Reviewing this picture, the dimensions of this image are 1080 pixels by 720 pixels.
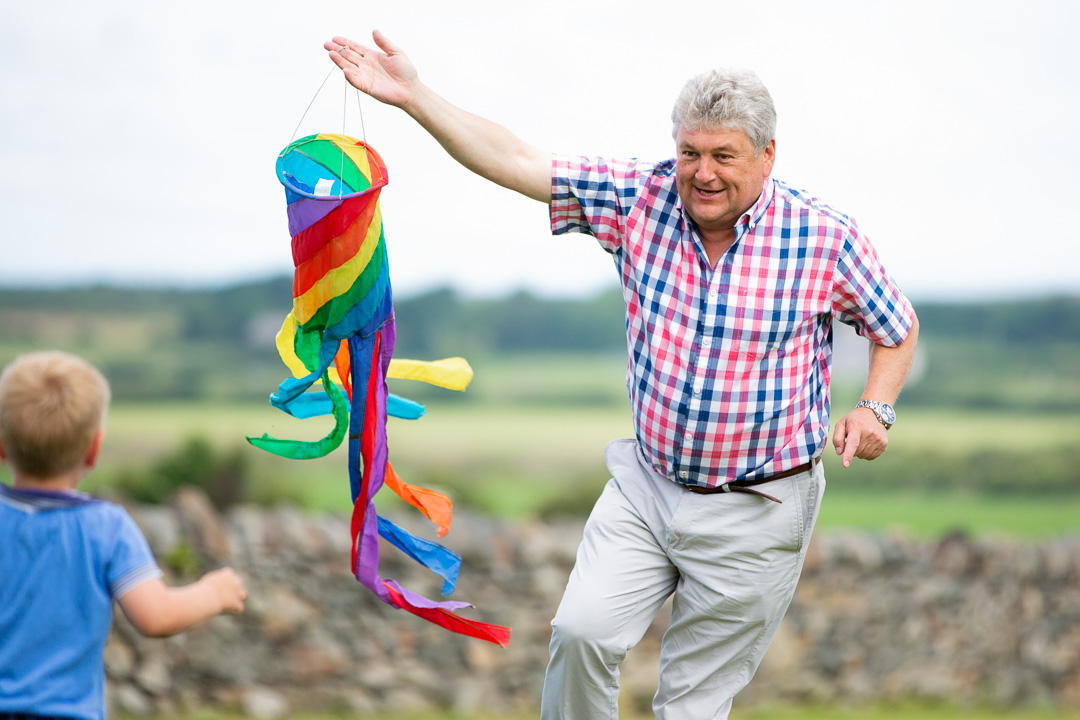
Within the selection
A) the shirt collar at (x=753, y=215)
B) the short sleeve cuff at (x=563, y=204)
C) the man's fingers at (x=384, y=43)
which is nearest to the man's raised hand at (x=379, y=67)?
the man's fingers at (x=384, y=43)

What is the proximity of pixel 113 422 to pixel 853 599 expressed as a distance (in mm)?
4401

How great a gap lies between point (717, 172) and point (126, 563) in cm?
154

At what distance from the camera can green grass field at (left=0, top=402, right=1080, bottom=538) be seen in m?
5.69

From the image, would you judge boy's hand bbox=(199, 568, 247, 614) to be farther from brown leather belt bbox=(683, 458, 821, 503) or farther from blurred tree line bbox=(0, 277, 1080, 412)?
blurred tree line bbox=(0, 277, 1080, 412)

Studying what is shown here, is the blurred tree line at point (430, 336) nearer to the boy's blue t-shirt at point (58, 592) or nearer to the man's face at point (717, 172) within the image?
the man's face at point (717, 172)

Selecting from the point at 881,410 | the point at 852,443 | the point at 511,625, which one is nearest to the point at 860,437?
the point at 852,443

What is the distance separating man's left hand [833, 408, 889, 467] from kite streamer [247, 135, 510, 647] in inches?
37.2

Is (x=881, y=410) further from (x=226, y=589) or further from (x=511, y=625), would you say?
(x=511, y=625)

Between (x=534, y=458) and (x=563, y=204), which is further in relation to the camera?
(x=534, y=458)

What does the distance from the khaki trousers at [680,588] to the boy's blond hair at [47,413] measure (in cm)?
119

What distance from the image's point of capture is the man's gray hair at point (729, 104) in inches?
92.9

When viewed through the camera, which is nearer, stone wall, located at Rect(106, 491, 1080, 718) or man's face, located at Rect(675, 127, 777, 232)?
man's face, located at Rect(675, 127, 777, 232)

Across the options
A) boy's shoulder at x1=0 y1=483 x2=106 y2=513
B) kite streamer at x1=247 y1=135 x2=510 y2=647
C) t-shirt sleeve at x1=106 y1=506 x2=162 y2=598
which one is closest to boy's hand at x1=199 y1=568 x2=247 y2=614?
t-shirt sleeve at x1=106 y1=506 x2=162 y2=598

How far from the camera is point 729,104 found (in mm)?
2357
